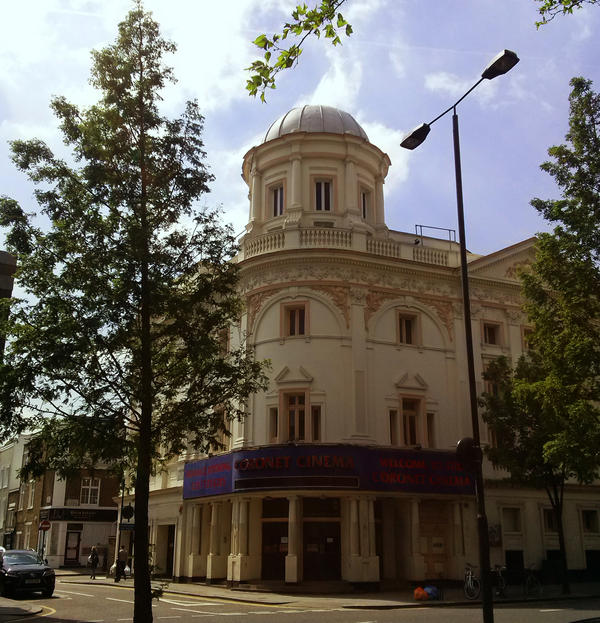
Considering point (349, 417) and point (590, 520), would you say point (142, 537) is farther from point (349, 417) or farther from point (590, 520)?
point (590, 520)

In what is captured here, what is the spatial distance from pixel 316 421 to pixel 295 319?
4.43 meters

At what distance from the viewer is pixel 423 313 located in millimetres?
29859

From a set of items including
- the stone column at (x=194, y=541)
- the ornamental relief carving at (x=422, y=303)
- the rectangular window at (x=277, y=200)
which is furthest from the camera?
the rectangular window at (x=277, y=200)

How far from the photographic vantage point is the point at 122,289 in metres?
12.5

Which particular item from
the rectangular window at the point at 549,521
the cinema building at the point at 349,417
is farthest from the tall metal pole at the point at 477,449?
the rectangular window at the point at 549,521

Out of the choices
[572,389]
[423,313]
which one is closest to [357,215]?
[423,313]

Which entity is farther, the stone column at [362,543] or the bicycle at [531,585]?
the stone column at [362,543]

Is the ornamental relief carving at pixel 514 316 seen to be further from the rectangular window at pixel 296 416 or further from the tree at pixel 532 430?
the rectangular window at pixel 296 416

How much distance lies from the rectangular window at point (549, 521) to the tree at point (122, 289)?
21.1 metres

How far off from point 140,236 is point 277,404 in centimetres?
1542

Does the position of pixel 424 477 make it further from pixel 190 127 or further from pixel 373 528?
pixel 190 127

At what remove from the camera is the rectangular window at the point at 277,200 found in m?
32.5

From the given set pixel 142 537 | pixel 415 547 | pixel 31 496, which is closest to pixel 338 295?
pixel 415 547

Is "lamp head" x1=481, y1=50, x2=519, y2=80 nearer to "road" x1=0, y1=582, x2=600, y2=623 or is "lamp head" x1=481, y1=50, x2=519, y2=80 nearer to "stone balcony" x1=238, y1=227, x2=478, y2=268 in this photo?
"road" x1=0, y1=582, x2=600, y2=623
